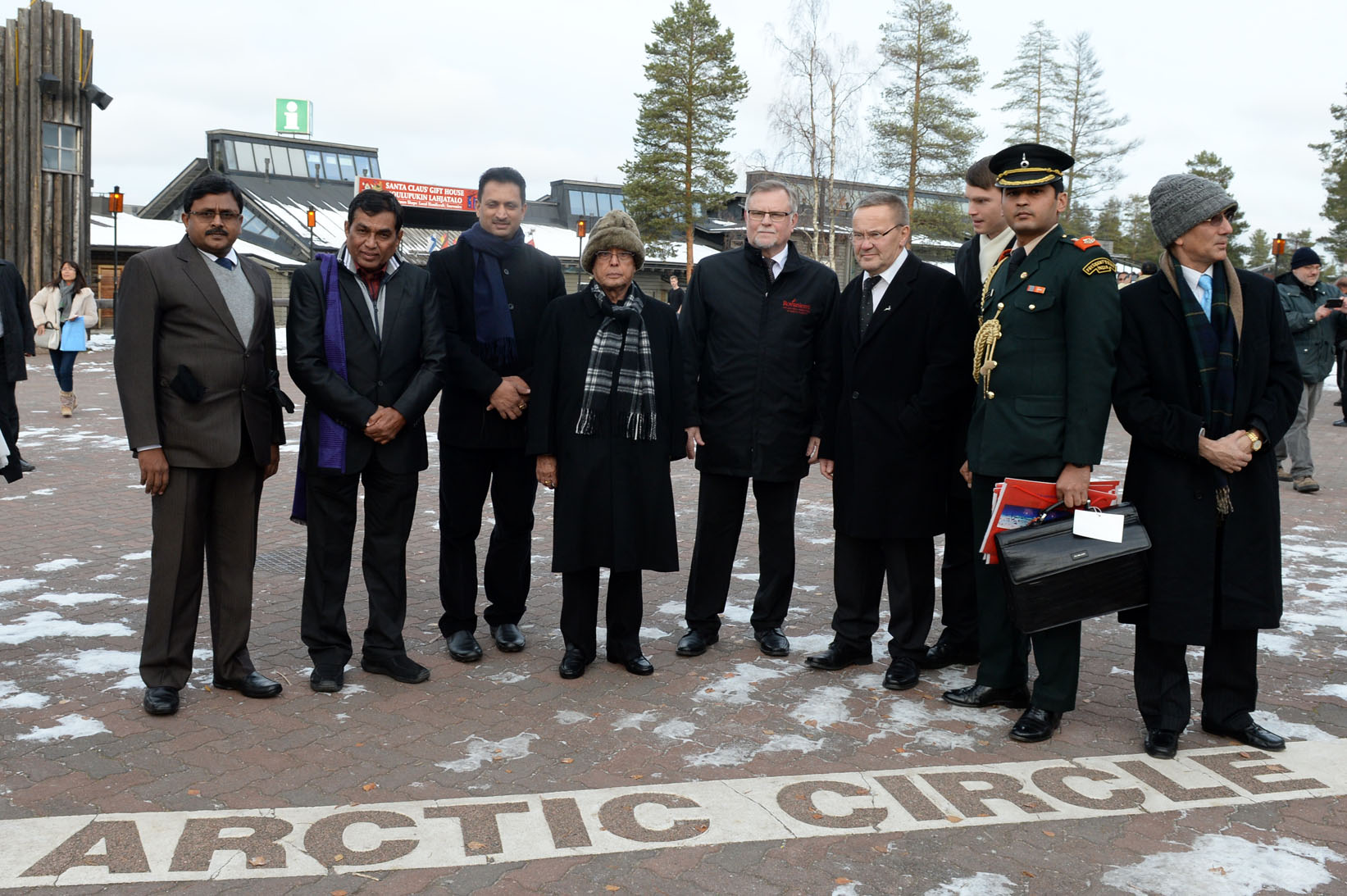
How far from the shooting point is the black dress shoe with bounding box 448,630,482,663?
5.26 meters

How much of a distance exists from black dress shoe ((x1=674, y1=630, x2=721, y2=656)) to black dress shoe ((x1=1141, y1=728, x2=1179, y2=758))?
2.03 meters

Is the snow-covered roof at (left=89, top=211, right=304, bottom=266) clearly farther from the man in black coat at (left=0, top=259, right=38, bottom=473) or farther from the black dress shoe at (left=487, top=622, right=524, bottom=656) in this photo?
the black dress shoe at (left=487, top=622, right=524, bottom=656)

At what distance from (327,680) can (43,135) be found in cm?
2652

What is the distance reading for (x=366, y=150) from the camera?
5819cm

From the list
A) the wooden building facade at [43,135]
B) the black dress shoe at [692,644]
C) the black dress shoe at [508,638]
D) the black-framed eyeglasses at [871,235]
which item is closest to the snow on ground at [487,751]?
the black dress shoe at [508,638]

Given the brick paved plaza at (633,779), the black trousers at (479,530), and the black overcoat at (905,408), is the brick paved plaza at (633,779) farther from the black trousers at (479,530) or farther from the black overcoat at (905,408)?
the black overcoat at (905,408)

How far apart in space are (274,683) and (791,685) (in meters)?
2.21

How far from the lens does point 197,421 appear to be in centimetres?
454

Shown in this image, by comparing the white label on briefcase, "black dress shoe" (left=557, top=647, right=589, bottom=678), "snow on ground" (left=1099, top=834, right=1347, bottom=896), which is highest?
the white label on briefcase

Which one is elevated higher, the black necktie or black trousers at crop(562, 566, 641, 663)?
the black necktie

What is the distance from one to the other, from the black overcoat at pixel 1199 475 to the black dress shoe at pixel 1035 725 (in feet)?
1.72

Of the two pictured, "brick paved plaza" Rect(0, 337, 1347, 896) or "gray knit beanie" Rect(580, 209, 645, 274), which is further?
"gray knit beanie" Rect(580, 209, 645, 274)

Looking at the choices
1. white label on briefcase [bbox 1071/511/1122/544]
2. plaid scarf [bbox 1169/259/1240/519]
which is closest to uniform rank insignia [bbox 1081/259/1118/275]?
plaid scarf [bbox 1169/259/1240/519]

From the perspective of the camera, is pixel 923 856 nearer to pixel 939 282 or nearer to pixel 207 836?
pixel 207 836
